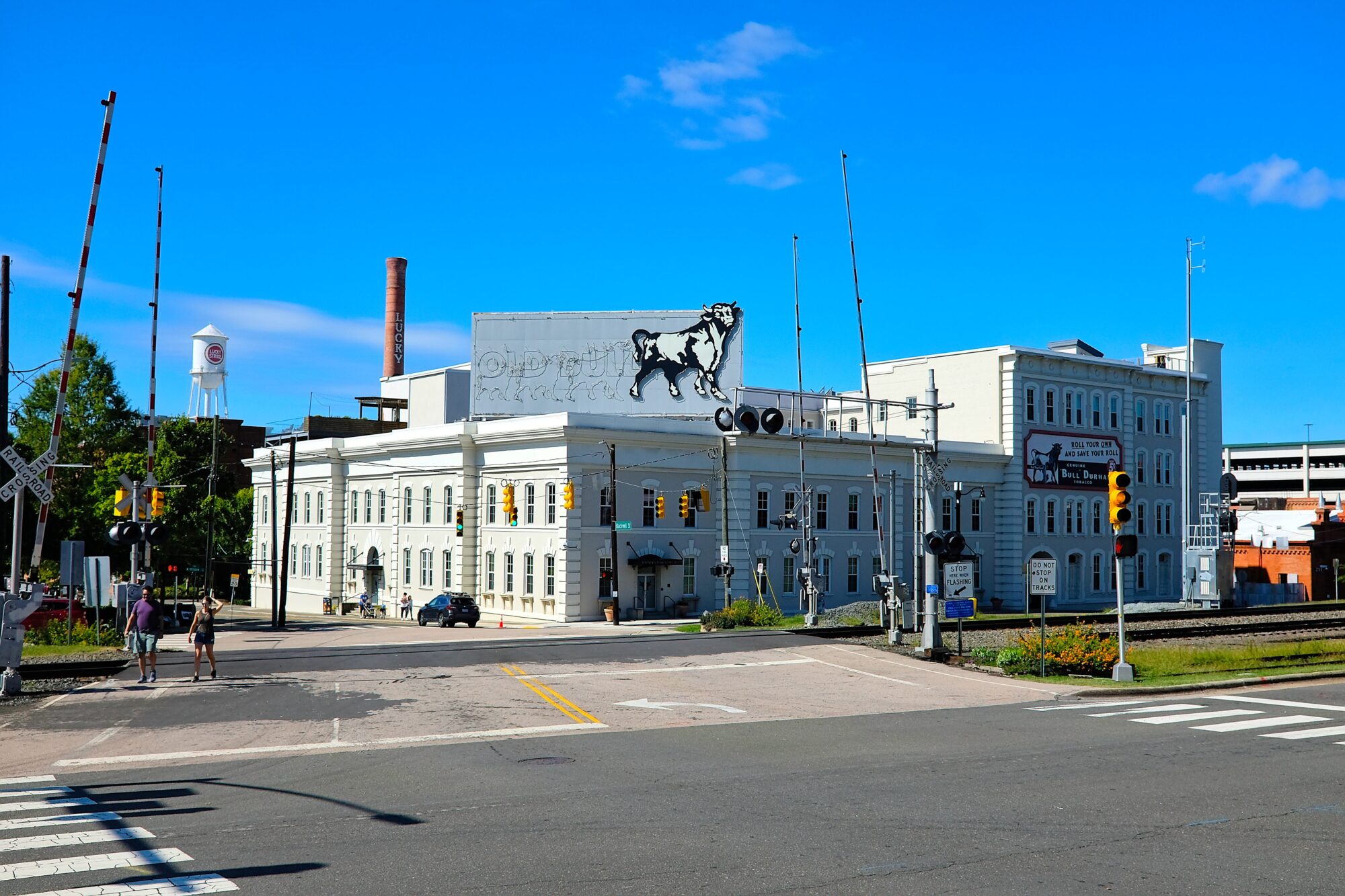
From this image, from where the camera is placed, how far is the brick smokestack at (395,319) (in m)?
85.2

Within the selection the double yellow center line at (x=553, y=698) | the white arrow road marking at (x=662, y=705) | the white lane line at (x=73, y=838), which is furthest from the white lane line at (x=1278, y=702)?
the white lane line at (x=73, y=838)

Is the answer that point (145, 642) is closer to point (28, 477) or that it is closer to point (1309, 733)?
point (28, 477)

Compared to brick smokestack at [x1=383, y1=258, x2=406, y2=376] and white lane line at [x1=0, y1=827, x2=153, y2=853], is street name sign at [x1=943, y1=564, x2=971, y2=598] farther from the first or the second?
brick smokestack at [x1=383, y1=258, x2=406, y2=376]

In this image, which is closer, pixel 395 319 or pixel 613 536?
pixel 613 536

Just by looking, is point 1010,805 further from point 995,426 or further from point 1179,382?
point 1179,382

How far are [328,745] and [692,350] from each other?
1613 inches

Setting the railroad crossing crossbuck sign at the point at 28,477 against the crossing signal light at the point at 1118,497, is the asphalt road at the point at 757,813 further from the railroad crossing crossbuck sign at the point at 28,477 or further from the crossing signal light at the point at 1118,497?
the railroad crossing crossbuck sign at the point at 28,477

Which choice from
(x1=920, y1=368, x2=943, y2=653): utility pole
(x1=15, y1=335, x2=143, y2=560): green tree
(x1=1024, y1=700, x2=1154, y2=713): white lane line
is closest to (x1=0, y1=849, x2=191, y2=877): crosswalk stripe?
(x1=1024, y1=700, x2=1154, y2=713): white lane line

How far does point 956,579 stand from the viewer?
27812 millimetres

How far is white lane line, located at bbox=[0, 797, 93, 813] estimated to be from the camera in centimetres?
1146

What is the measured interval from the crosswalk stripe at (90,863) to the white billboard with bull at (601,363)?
45485mm

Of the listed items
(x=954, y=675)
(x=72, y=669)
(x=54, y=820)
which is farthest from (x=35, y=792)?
(x=954, y=675)

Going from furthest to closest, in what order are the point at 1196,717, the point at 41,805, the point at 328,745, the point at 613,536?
the point at 613,536 < the point at 1196,717 < the point at 328,745 < the point at 41,805

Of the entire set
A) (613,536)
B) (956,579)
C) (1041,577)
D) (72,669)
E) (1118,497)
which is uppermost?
(1118,497)
